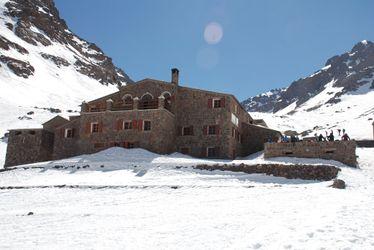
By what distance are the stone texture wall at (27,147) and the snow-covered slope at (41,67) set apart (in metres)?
4.88

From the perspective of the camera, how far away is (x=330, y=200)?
18.6 metres

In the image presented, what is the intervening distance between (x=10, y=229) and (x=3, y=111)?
216ft

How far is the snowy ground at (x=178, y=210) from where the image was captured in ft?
40.1

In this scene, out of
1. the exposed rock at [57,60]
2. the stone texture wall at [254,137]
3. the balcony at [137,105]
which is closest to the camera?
the balcony at [137,105]

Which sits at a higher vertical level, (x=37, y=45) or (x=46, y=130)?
(x=37, y=45)

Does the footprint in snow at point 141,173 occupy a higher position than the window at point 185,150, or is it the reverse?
the window at point 185,150

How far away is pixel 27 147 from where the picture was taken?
155ft

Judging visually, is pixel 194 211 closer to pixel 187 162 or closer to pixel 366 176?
pixel 187 162

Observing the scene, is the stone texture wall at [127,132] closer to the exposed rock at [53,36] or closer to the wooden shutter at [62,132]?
the wooden shutter at [62,132]

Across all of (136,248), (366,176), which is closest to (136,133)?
(366,176)

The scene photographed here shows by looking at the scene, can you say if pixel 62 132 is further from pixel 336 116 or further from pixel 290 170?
pixel 336 116

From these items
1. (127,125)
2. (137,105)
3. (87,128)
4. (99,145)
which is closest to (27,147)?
(87,128)

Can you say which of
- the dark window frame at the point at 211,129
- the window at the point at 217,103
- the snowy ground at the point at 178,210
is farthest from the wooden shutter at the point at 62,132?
the window at the point at 217,103

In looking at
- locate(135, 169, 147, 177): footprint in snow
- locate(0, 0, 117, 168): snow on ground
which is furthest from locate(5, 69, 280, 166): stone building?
locate(0, 0, 117, 168): snow on ground
